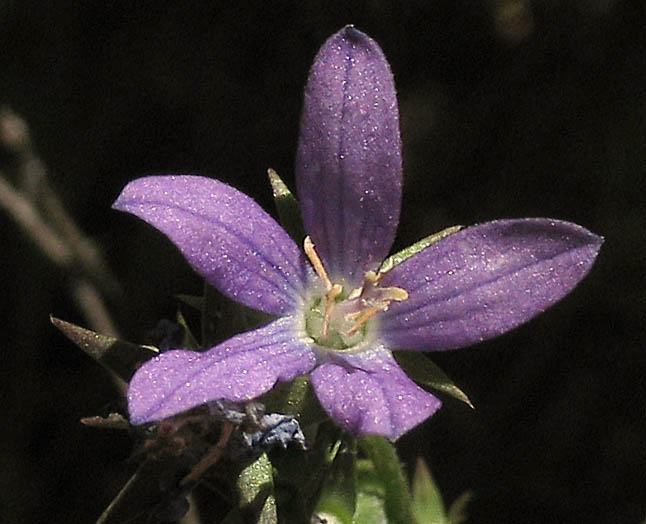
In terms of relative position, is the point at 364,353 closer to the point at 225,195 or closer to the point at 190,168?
the point at 225,195

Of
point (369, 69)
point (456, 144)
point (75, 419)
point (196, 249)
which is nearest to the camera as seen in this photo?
point (196, 249)

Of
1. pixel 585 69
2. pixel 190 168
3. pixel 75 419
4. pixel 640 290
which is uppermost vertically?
pixel 585 69

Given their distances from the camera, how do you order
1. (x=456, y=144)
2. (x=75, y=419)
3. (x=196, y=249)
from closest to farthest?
1. (x=196, y=249)
2. (x=75, y=419)
3. (x=456, y=144)

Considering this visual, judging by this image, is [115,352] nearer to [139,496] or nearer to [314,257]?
[139,496]

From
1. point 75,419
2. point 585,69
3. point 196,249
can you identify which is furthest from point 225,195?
point 585,69

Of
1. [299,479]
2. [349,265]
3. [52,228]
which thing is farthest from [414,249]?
[52,228]
